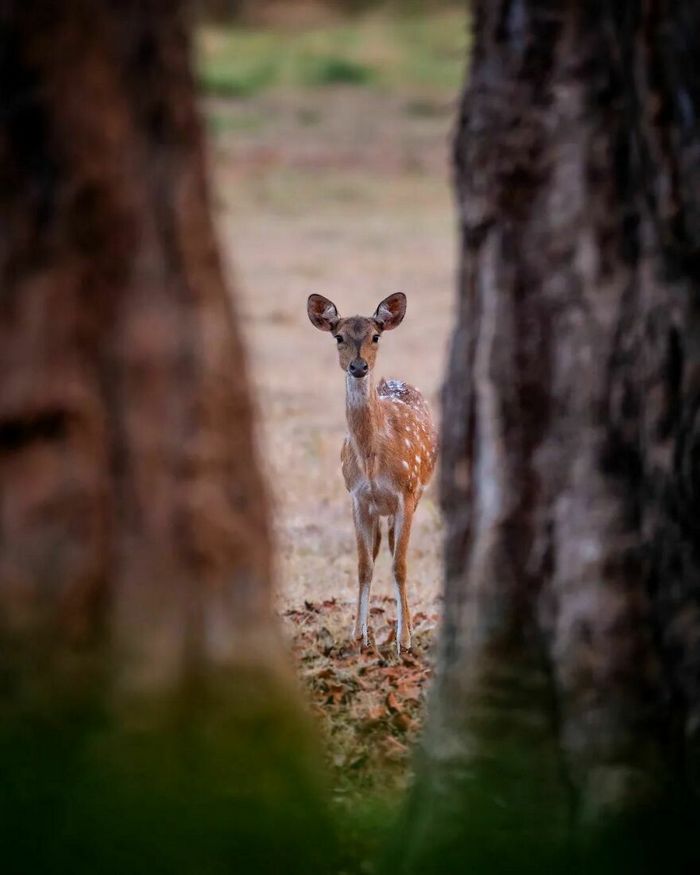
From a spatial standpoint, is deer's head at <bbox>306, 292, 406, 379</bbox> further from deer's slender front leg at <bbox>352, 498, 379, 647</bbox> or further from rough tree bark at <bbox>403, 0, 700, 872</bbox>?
rough tree bark at <bbox>403, 0, 700, 872</bbox>

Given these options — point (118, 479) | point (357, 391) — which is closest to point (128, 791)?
point (118, 479)

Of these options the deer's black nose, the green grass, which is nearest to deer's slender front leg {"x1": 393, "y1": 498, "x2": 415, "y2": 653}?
the deer's black nose

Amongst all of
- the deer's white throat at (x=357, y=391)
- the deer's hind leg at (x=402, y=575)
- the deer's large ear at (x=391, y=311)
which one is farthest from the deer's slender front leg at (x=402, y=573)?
the deer's large ear at (x=391, y=311)

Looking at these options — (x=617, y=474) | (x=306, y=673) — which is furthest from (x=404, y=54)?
(x=617, y=474)

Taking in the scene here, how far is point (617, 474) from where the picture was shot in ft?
14.7

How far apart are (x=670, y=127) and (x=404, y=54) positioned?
37.4 m

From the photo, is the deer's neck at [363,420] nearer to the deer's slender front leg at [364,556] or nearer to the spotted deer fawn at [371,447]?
the spotted deer fawn at [371,447]

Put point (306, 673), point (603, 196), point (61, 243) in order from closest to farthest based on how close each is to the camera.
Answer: point (61, 243) < point (603, 196) < point (306, 673)

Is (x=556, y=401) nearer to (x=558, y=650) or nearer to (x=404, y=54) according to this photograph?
(x=558, y=650)

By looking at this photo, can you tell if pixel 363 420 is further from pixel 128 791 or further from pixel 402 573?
pixel 128 791

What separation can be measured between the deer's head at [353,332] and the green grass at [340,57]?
29963 millimetres

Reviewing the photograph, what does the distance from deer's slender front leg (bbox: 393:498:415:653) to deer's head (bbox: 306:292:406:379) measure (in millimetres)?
748

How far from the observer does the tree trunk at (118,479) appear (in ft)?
13.6

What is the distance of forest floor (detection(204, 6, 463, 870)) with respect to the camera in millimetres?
6535
